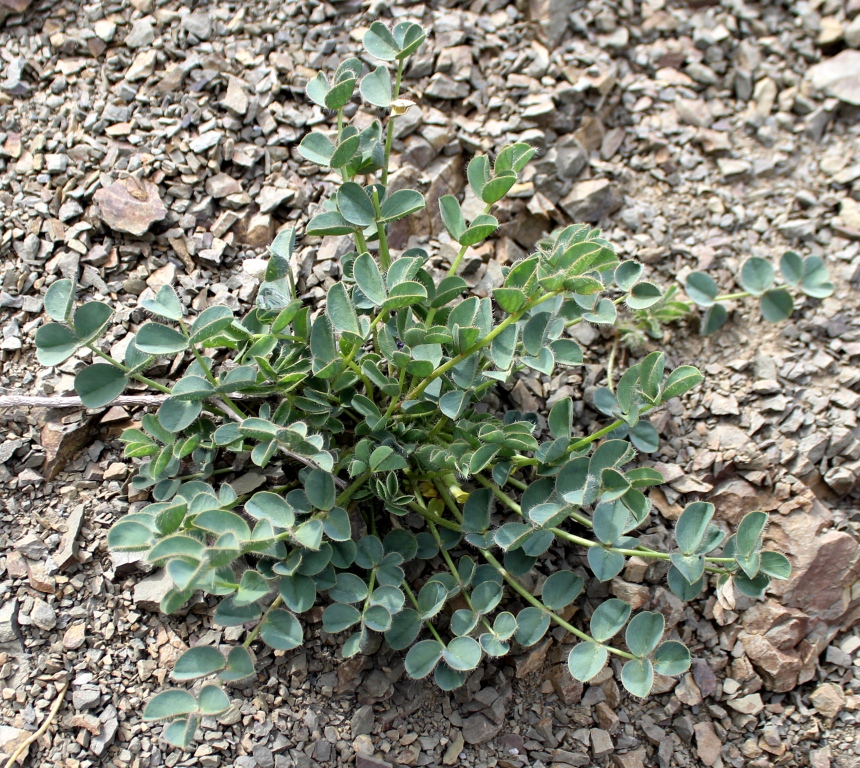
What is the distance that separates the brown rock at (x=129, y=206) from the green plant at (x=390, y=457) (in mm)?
613

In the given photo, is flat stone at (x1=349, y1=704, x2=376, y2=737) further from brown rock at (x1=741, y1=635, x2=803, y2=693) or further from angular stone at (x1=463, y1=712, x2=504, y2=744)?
brown rock at (x1=741, y1=635, x2=803, y2=693)

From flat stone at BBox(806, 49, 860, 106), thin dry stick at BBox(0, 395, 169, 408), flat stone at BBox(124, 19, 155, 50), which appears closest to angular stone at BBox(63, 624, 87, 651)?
thin dry stick at BBox(0, 395, 169, 408)

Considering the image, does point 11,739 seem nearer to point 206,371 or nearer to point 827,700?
point 206,371

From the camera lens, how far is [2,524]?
7.12ft

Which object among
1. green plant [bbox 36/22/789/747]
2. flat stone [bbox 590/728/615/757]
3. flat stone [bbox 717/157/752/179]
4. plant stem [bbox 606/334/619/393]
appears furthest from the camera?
flat stone [bbox 717/157/752/179]

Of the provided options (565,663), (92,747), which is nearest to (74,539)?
(92,747)

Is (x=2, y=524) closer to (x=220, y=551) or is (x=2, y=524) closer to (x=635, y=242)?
(x=220, y=551)

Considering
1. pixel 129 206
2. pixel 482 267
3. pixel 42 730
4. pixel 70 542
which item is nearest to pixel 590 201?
Result: pixel 482 267

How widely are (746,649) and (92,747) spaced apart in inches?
71.2

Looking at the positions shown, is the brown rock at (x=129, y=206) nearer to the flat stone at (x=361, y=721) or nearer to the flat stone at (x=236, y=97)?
the flat stone at (x=236, y=97)

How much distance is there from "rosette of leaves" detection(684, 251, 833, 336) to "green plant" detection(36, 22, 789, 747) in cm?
43

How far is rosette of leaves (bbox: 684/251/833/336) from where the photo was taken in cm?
260

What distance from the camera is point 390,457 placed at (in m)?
1.94

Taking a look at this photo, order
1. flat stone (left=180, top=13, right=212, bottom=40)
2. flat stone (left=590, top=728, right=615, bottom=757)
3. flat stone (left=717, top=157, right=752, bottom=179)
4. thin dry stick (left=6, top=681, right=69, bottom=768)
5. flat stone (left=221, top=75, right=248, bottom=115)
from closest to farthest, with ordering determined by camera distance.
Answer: thin dry stick (left=6, top=681, right=69, bottom=768)
flat stone (left=590, top=728, right=615, bottom=757)
flat stone (left=221, top=75, right=248, bottom=115)
flat stone (left=180, top=13, right=212, bottom=40)
flat stone (left=717, top=157, right=752, bottom=179)
